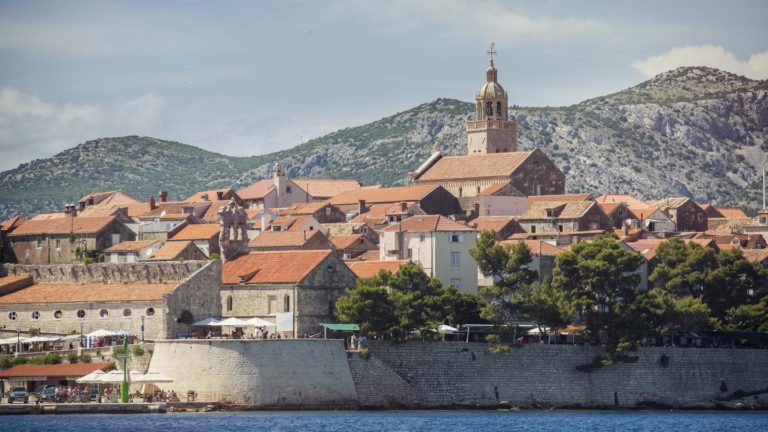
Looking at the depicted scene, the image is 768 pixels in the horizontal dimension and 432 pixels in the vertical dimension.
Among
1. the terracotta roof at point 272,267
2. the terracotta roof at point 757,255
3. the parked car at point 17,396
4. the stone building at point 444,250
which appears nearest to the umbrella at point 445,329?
the terracotta roof at point 272,267

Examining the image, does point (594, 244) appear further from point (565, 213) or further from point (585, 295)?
point (565, 213)

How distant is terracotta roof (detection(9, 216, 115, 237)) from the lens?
11616cm

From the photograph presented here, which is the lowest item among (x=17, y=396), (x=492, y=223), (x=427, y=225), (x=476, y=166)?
(x=17, y=396)

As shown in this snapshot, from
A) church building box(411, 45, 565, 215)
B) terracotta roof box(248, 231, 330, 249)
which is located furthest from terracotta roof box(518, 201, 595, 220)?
terracotta roof box(248, 231, 330, 249)

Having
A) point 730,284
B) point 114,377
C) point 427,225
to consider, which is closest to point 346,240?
point 427,225

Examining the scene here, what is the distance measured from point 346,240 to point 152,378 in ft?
117

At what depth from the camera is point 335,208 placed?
137250 mm

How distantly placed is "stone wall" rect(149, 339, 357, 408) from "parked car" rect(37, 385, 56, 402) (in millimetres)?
5240

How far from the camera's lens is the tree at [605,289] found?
9812 cm

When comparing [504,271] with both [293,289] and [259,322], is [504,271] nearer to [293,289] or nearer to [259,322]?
[293,289]

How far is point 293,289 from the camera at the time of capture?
92.4m

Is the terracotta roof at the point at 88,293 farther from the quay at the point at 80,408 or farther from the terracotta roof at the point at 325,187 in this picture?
the terracotta roof at the point at 325,187

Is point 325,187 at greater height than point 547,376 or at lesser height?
greater

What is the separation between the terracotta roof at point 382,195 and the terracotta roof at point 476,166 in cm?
544
